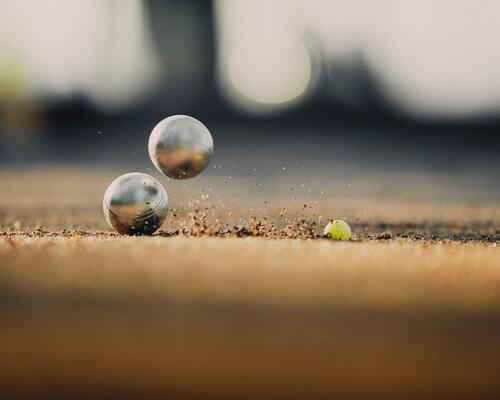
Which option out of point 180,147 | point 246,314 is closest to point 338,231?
point 180,147

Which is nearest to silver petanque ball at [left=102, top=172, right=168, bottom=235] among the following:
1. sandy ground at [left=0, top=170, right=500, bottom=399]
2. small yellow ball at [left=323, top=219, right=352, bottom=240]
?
sandy ground at [left=0, top=170, right=500, bottom=399]

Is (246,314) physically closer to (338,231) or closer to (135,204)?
(135,204)

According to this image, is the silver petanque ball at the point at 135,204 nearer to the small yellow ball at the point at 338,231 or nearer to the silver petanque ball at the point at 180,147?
the silver petanque ball at the point at 180,147

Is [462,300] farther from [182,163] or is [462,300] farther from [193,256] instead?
[182,163]

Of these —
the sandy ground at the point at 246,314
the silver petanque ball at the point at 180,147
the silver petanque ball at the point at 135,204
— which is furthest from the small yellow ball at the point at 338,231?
the silver petanque ball at the point at 135,204

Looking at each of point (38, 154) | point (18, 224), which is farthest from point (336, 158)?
point (18, 224)

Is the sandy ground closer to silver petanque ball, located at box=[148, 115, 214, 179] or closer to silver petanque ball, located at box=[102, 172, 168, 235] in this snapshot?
silver petanque ball, located at box=[102, 172, 168, 235]
